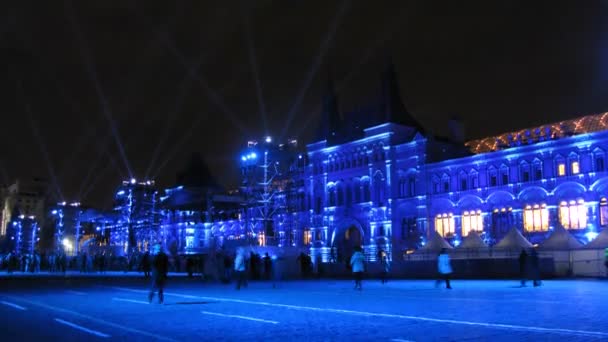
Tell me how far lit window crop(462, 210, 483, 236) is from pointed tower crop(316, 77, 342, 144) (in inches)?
856

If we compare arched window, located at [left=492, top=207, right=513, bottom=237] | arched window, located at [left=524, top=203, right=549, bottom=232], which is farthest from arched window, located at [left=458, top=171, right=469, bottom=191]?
arched window, located at [left=524, top=203, right=549, bottom=232]

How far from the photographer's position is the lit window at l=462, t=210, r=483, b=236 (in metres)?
56.6

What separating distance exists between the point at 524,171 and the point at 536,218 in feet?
14.0

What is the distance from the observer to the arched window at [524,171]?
53.9 metres

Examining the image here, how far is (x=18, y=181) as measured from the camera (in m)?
179

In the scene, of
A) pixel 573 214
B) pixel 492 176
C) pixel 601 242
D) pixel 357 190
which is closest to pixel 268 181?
pixel 357 190

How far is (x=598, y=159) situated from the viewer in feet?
162

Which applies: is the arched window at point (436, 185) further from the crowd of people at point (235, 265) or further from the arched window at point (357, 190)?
the crowd of people at point (235, 265)

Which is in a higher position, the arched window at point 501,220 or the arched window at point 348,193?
the arched window at point 348,193

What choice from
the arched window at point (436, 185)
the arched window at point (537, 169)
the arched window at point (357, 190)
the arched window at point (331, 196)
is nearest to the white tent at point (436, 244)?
the arched window at point (537, 169)

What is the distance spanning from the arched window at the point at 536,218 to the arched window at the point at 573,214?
4.49 feet

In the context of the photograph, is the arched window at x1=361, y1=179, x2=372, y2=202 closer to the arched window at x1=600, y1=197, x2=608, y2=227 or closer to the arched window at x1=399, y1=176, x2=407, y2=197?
the arched window at x1=399, y1=176, x2=407, y2=197

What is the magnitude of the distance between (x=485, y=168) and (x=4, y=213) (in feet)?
494

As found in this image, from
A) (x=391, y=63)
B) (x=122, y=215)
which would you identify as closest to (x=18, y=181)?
(x=122, y=215)
